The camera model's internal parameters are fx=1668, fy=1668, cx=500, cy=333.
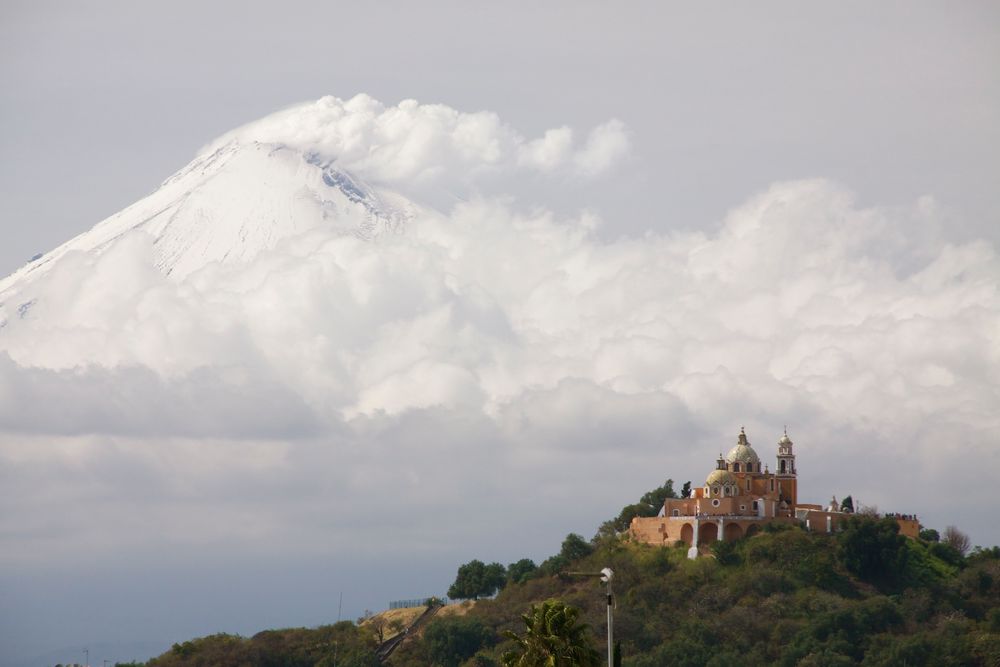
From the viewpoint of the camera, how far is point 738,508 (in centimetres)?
12188

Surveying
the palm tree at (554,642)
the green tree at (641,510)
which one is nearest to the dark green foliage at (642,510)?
the green tree at (641,510)

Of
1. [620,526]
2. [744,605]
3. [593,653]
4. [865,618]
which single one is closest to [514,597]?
[620,526]

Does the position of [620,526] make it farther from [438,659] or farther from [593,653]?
[593,653]

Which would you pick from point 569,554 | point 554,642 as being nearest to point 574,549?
point 569,554

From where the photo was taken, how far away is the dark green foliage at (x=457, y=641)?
12188 centimetres

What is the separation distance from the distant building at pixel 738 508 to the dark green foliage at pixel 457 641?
14.2 meters

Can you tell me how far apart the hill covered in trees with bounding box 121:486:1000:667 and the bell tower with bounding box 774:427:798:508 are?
4.32 meters

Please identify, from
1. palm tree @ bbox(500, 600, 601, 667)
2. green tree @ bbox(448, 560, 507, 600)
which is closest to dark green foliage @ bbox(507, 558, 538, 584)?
green tree @ bbox(448, 560, 507, 600)

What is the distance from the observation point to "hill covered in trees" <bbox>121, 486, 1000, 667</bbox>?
11256cm

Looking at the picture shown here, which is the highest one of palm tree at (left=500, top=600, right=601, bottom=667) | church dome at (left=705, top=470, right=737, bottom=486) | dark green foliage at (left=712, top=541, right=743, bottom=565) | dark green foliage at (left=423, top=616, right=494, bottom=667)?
church dome at (left=705, top=470, right=737, bottom=486)

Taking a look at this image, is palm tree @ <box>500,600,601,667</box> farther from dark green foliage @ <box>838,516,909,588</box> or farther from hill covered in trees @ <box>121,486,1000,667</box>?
dark green foliage @ <box>838,516,909,588</box>

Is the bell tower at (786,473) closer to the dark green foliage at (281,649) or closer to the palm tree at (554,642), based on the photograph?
the dark green foliage at (281,649)

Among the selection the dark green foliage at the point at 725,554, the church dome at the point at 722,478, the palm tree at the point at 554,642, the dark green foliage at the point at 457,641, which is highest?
the church dome at the point at 722,478

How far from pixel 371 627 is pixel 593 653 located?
3133 inches
